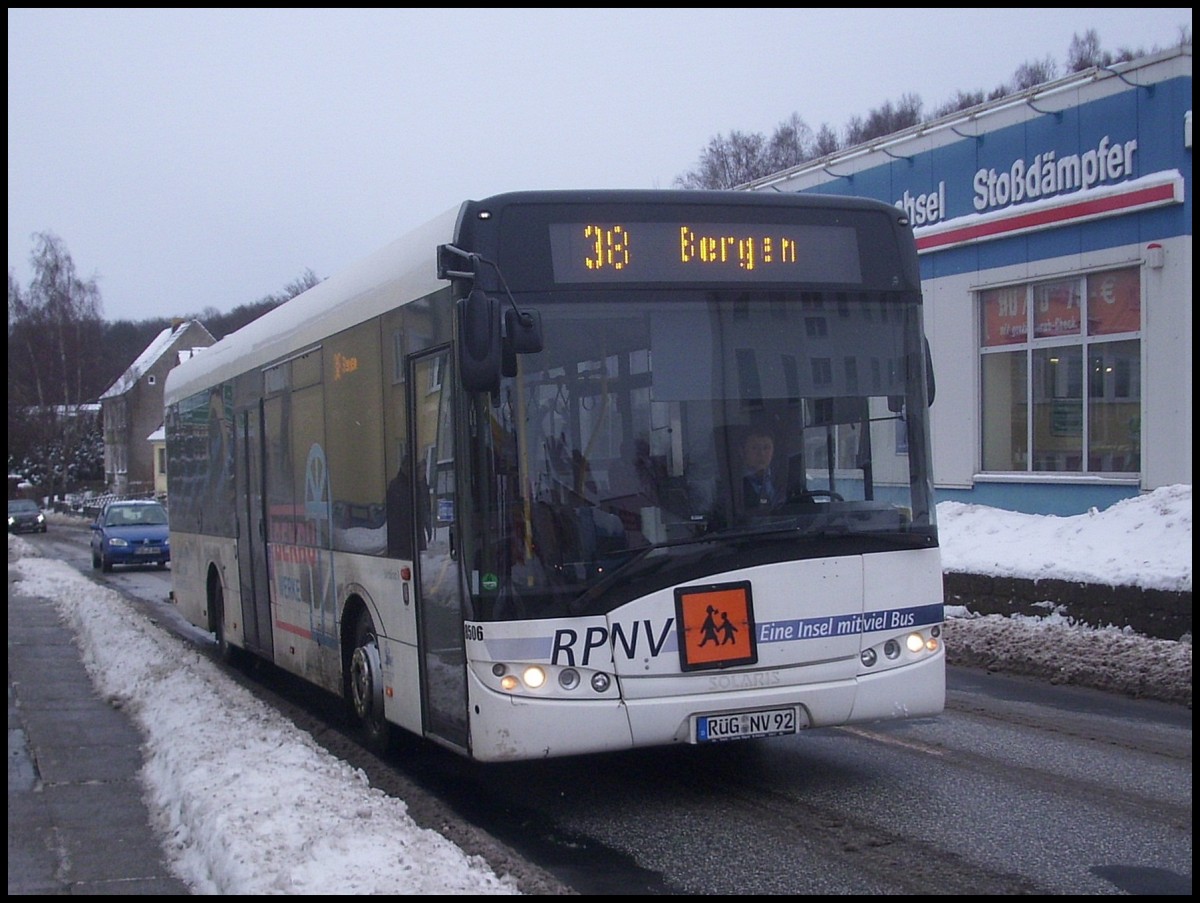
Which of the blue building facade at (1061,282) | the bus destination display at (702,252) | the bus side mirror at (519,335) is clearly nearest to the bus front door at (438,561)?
the bus side mirror at (519,335)

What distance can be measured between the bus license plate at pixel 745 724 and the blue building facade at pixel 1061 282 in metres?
10.3

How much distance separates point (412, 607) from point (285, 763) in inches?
43.6

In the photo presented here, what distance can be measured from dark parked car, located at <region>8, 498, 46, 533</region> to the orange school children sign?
2142 inches

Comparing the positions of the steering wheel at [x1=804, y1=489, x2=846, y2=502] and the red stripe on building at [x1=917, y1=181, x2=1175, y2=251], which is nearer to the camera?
the steering wheel at [x1=804, y1=489, x2=846, y2=502]

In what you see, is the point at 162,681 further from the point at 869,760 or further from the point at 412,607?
the point at 869,760

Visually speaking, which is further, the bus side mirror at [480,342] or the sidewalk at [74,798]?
the bus side mirror at [480,342]

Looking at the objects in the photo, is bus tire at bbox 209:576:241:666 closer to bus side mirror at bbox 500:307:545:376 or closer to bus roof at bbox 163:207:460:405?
bus roof at bbox 163:207:460:405

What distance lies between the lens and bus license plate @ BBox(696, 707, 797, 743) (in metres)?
6.48

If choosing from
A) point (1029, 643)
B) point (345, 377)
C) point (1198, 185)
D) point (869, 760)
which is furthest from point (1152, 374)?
point (345, 377)

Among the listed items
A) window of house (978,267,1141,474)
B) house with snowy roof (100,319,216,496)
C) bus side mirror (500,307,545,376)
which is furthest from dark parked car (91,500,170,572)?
house with snowy roof (100,319,216,496)

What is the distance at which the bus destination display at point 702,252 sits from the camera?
6676 mm

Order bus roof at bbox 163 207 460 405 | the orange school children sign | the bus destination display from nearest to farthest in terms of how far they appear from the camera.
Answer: the orange school children sign → the bus destination display → bus roof at bbox 163 207 460 405

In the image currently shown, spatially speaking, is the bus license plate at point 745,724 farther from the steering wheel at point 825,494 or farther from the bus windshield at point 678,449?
the steering wheel at point 825,494

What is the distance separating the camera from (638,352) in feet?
21.6
